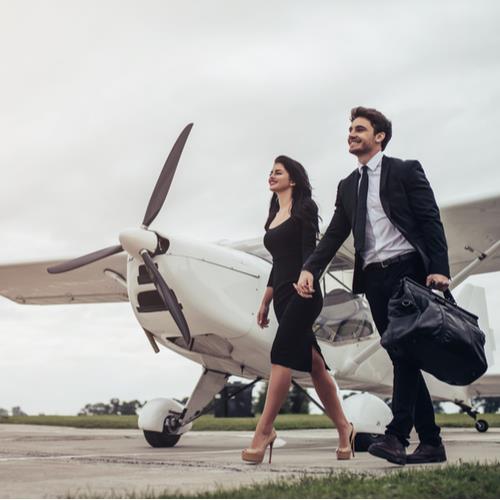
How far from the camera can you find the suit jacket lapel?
394 cm

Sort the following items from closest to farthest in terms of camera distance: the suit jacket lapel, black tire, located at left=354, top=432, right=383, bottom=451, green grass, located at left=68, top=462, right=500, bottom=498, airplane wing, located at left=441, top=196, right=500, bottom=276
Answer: green grass, located at left=68, top=462, right=500, bottom=498
the suit jacket lapel
black tire, located at left=354, top=432, right=383, bottom=451
airplane wing, located at left=441, top=196, right=500, bottom=276

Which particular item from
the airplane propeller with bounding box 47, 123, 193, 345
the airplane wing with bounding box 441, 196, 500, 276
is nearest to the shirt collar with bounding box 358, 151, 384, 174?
the airplane propeller with bounding box 47, 123, 193, 345

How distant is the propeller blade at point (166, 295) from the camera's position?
6180 mm

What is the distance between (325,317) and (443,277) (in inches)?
164

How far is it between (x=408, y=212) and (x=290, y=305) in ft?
3.10

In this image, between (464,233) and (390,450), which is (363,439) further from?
(464,233)

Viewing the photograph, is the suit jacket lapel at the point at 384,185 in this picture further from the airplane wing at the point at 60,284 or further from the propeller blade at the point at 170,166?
the airplane wing at the point at 60,284

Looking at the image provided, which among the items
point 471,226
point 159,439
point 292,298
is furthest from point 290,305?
point 471,226

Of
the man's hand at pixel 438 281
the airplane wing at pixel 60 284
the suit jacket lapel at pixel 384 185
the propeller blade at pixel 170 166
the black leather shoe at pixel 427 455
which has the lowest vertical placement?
the black leather shoe at pixel 427 455

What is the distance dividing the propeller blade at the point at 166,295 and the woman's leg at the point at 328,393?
68.1 inches

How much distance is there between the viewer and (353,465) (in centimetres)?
425

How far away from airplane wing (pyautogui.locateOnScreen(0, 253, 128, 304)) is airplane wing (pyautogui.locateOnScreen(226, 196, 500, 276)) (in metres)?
3.01

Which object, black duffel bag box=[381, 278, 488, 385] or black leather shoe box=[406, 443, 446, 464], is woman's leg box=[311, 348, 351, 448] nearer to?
black leather shoe box=[406, 443, 446, 464]

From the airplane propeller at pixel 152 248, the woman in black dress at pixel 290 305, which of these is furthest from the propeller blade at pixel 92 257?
the woman in black dress at pixel 290 305
